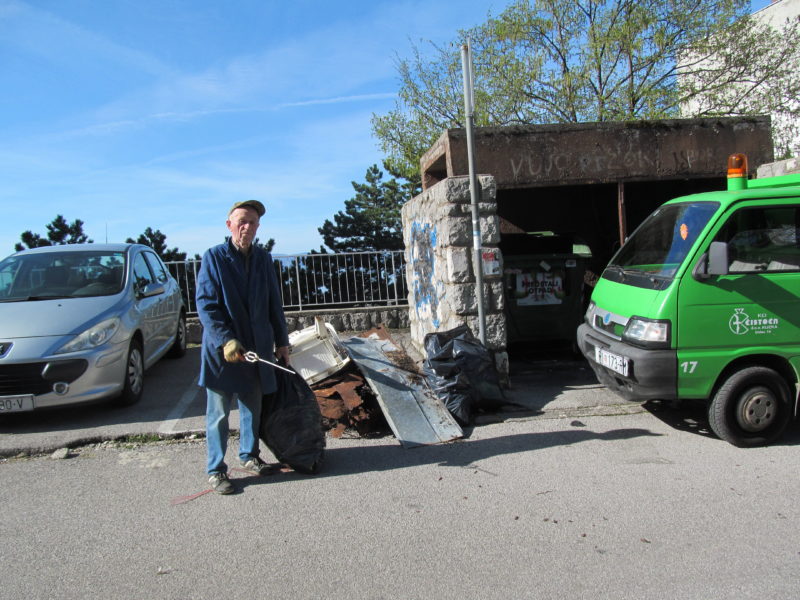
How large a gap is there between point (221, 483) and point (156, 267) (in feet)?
15.4

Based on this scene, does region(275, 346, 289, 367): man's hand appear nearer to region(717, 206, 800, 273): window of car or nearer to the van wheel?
the van wheel

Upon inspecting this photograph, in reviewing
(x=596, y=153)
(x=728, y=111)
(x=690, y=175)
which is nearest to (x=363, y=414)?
(x=596, y=153)

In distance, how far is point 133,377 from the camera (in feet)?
20.6

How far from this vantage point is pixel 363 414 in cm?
539

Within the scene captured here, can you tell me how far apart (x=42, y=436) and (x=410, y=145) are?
18497 mm

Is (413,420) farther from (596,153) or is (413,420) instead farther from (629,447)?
(596,153)

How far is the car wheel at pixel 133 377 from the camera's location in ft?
20.1

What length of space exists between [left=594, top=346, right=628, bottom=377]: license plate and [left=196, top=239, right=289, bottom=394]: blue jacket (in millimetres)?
2712

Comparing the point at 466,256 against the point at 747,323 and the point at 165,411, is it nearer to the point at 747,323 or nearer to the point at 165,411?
the point at 747,323

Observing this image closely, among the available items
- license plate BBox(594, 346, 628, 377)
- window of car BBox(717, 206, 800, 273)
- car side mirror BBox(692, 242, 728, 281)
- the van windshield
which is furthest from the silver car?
window of car BBox(717, 206, 800, 273)

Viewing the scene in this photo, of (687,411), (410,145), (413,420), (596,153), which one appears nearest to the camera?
(413,420)

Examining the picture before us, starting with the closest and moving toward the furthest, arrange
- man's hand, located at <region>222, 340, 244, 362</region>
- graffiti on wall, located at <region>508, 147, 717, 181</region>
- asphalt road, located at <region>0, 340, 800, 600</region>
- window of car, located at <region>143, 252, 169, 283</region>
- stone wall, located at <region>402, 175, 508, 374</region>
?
asphalt road, located at <region>0, 340, 800, 600</region>, man's hand, located at <region>222, 340, 244, 362</region>, stone wall, located at <region>402, 175, 508, 374</region>, graffiti on wall, located at <region>508, 147, 717, 181</region>, window of car, located at <region>143, 252, 169, 283</region>

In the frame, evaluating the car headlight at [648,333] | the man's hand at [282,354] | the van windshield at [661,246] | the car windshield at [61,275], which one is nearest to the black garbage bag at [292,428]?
the man's hand at [282,354]

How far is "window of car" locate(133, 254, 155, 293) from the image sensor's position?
6881 millimetres
